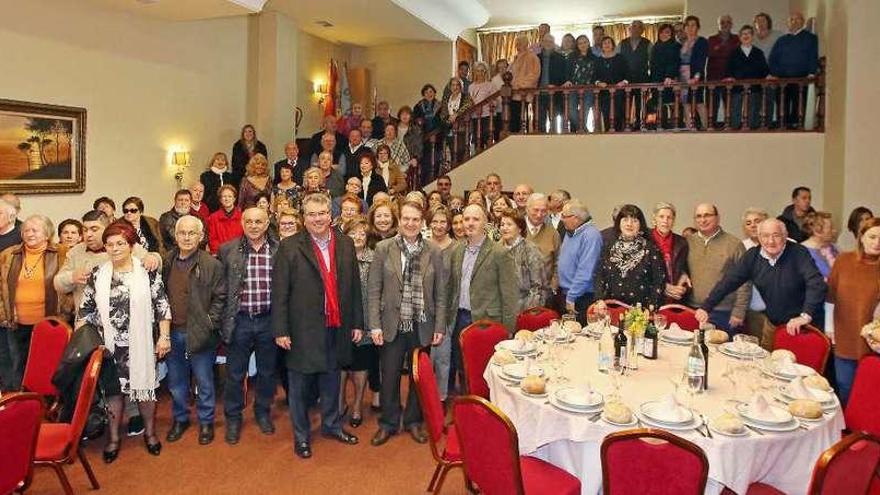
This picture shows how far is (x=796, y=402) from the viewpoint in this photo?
9.39 ft

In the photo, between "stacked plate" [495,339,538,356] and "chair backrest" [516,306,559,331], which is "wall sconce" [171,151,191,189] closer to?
"chair backrest" [516,306,559,331]

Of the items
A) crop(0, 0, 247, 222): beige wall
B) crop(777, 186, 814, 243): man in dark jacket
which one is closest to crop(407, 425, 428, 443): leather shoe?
crop(777, 186, 814, 243): man in dark jacket

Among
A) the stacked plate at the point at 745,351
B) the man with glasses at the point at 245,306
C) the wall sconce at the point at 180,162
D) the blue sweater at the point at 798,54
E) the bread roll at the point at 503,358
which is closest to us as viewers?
the bread roll at the point at 503,358

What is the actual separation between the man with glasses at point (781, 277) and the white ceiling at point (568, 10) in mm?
8779

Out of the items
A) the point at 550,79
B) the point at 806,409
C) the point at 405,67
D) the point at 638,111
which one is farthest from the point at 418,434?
the point at 405,67

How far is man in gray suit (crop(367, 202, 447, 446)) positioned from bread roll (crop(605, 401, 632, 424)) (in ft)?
6.33

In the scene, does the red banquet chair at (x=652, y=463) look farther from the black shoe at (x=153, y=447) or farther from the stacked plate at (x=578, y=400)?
the black shoe at (x=153, y=447)

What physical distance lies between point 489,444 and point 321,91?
34.3 ft

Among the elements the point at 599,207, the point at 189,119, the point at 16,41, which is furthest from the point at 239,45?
the point at 599,207

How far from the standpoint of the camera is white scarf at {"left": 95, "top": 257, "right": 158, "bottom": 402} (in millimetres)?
4082

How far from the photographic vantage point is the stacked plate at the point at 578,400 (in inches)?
114

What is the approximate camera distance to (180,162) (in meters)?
8.95

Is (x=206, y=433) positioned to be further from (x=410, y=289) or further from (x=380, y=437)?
(x=410, y=289)

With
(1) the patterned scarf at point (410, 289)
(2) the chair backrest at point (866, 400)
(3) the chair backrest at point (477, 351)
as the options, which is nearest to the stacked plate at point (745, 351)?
(2) the chair backrest at point (866, 400)
